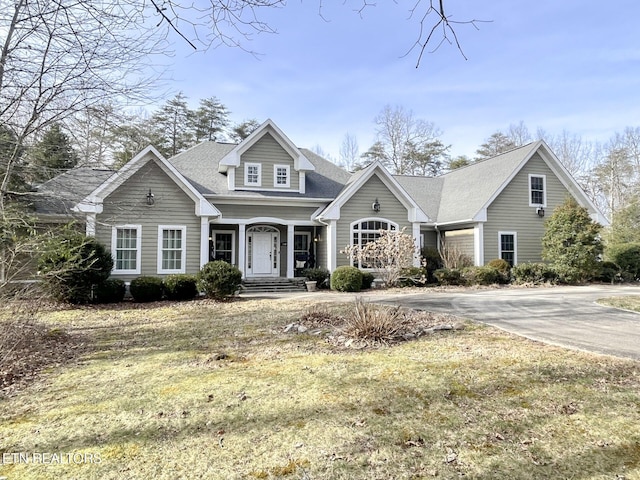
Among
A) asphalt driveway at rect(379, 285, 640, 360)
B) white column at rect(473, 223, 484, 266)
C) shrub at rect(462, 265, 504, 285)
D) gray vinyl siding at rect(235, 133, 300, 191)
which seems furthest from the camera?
white column at rect(473, 223, 484, 266)

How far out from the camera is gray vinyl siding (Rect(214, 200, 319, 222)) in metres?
16.7

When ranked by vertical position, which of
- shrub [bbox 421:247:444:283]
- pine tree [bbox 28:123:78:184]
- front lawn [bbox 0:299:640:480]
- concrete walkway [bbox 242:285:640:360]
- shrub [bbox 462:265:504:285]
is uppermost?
pine tree [bbox 28:123:78:184]

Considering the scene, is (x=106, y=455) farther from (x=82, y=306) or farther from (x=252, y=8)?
(x=82, y=306)

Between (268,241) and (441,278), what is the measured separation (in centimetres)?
806

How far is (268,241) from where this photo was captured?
1803 centimetres

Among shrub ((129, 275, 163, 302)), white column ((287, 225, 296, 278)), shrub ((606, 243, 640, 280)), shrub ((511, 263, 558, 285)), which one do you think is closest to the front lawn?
shrub ((129, 275, 163, 302))

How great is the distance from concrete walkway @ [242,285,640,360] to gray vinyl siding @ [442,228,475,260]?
5840 millimetres

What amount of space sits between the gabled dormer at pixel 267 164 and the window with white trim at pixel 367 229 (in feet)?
10.1

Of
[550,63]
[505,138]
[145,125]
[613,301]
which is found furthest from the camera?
[505,138]

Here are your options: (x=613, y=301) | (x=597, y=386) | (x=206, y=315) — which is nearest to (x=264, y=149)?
(x=206, y=315)

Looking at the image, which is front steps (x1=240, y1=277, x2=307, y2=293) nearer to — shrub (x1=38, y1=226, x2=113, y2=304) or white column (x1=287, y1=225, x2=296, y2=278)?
white column (x1=287, y1=225, x2=296, y2=278)

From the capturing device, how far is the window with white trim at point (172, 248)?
14.7 m

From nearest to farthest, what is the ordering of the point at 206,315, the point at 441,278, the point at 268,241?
the point at 206,315
the point at 441,278
the point at 268,241

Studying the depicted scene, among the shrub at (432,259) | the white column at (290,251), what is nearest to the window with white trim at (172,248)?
the white column at (290,251)
